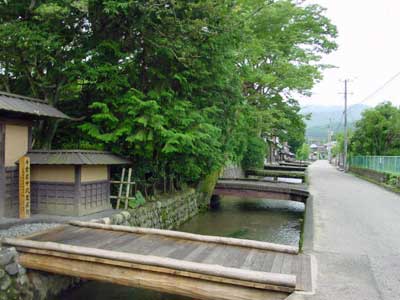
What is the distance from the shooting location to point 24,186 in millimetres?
8102

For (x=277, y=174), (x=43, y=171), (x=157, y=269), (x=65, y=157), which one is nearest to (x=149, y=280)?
(x=157, y=269)

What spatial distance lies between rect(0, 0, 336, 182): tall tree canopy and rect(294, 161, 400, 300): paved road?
4348 millimetres

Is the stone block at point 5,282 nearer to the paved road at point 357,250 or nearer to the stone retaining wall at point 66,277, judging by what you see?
the stone retaining wall at point 66,277

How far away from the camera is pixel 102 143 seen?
10.1m

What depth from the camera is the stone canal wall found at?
9227 mm

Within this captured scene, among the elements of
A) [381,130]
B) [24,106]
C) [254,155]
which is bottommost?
[254,155]

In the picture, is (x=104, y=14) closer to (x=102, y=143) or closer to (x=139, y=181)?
(x=102, y=143)

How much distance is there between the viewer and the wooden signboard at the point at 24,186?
8047 mm

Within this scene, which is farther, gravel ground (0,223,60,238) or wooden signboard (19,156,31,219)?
wooden signboard (19,156,31,219)

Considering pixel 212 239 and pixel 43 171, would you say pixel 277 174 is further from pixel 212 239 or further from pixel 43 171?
pixel 212 239

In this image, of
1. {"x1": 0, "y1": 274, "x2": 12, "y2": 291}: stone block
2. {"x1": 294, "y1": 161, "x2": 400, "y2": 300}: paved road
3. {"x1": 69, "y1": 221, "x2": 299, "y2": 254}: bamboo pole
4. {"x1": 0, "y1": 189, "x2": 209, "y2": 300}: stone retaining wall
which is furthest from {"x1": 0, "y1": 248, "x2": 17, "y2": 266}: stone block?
{"x1": 294, "y1": 161, "x2": 400, "y2": 300}: paved road

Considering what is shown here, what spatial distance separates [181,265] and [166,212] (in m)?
7.07

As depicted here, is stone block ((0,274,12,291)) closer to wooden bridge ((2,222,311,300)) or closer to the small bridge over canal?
Result: wooden bridge ((2,222,311,300))

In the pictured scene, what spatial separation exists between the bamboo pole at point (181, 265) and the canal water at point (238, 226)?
143 cm
